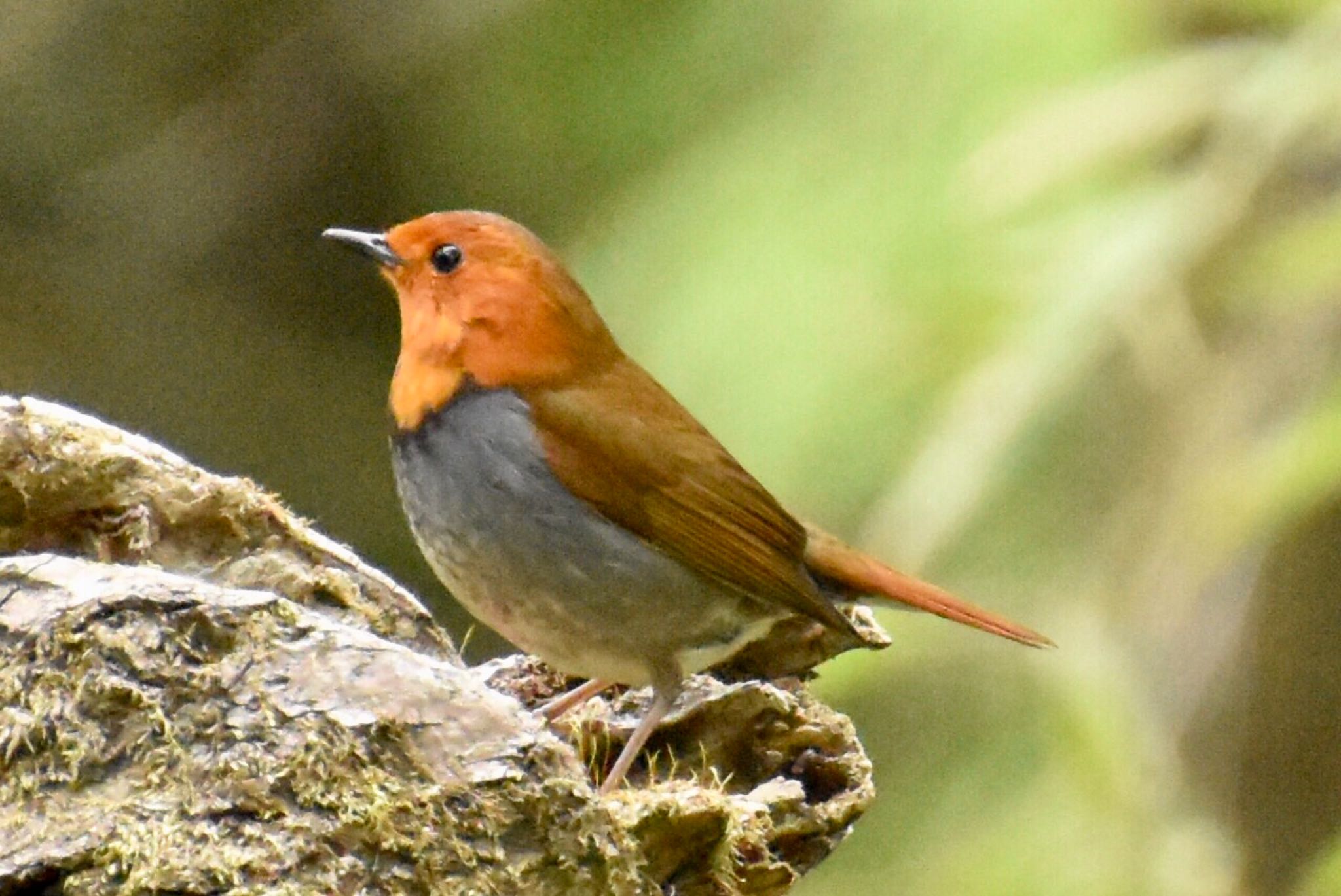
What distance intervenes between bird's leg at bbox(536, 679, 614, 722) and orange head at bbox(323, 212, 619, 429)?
58cm

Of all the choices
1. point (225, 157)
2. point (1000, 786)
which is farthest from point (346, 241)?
point (225, 157)

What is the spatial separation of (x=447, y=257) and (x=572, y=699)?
0.91 meters

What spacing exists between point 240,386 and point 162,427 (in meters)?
0.37

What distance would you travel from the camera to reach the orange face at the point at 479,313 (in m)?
3.70

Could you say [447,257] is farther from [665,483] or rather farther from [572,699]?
[572,699]

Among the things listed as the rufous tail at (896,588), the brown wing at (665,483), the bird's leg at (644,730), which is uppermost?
the brown wing at (665,483)

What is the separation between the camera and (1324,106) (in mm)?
3564

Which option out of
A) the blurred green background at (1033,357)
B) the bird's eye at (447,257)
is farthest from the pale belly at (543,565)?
the blurred green background at (1033,357)

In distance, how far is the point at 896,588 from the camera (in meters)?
3.75

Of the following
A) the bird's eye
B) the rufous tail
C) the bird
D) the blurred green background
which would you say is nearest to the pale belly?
the bird

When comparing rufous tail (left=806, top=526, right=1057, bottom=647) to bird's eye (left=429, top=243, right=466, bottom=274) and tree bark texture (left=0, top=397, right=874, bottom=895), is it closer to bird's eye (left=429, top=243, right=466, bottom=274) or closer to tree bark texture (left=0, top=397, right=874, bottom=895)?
bird's eye (left=429, top=243, right=466, bottom=274)

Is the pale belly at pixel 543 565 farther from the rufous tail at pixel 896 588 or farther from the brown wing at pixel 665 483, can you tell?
the rufous tail at pixel 896 588

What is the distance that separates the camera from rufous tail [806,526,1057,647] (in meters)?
3.71

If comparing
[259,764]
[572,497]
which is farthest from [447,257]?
[259,764]
